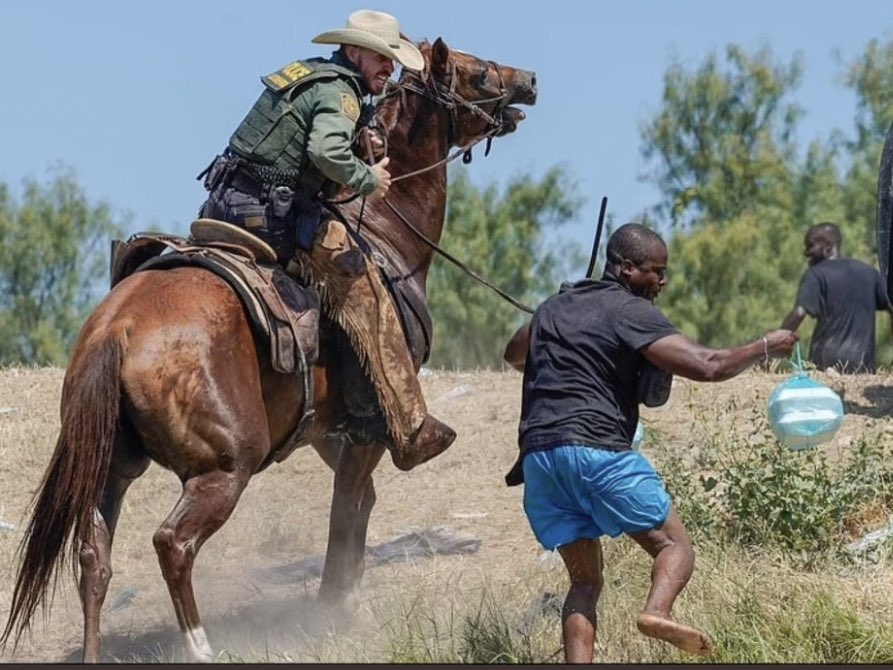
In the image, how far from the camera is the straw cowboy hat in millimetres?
8422

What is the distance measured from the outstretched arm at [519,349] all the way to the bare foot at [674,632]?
1314 millimetres

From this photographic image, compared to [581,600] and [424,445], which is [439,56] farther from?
[581,600]

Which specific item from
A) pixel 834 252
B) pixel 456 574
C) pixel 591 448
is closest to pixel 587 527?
pixel 591 448

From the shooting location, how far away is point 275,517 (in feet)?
36.5

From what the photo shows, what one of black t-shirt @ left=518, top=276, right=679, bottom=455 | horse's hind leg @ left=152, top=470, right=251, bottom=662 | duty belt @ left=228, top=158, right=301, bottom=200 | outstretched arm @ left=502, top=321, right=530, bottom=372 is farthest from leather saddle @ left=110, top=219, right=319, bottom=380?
black t-shirt @ left=518, top=276, right=679, bottom=455

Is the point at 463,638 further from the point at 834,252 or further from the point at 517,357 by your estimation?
the point at 834,252

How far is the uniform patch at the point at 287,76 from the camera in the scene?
8.16m

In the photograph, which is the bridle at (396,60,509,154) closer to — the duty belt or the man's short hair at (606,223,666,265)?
the duty belt

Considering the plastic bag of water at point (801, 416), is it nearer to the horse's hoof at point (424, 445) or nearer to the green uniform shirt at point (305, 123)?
the horse's hoof at point (424, 445)

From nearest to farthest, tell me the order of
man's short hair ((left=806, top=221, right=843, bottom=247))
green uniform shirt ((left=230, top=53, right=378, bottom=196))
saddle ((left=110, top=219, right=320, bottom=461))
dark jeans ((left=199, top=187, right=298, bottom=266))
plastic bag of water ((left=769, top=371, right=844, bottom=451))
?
1. saddle ((left=110, top=219, right=320, bottom=461))
2. green uniform shirt ((left=230, top=53, right=378, bottom=196))
3. dark jeans ((left=199, top=187, right=298, bottom=266))
4. plastic bag of water ((left=769, top=371, right=844, bottom=451))
5. man's short hair ((left=806, top=221, right=843, bottom=247))

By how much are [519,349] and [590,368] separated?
1.83ft

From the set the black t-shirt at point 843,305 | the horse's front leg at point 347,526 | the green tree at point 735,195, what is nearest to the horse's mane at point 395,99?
the horse's front leg at point 347,526

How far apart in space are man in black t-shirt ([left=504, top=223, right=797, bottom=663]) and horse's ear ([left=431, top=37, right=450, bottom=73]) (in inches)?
102

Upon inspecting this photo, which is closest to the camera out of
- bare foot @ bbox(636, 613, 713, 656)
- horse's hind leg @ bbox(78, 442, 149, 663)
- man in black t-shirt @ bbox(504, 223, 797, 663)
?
bare foot @ bbox(636, 613, 713, 656)
